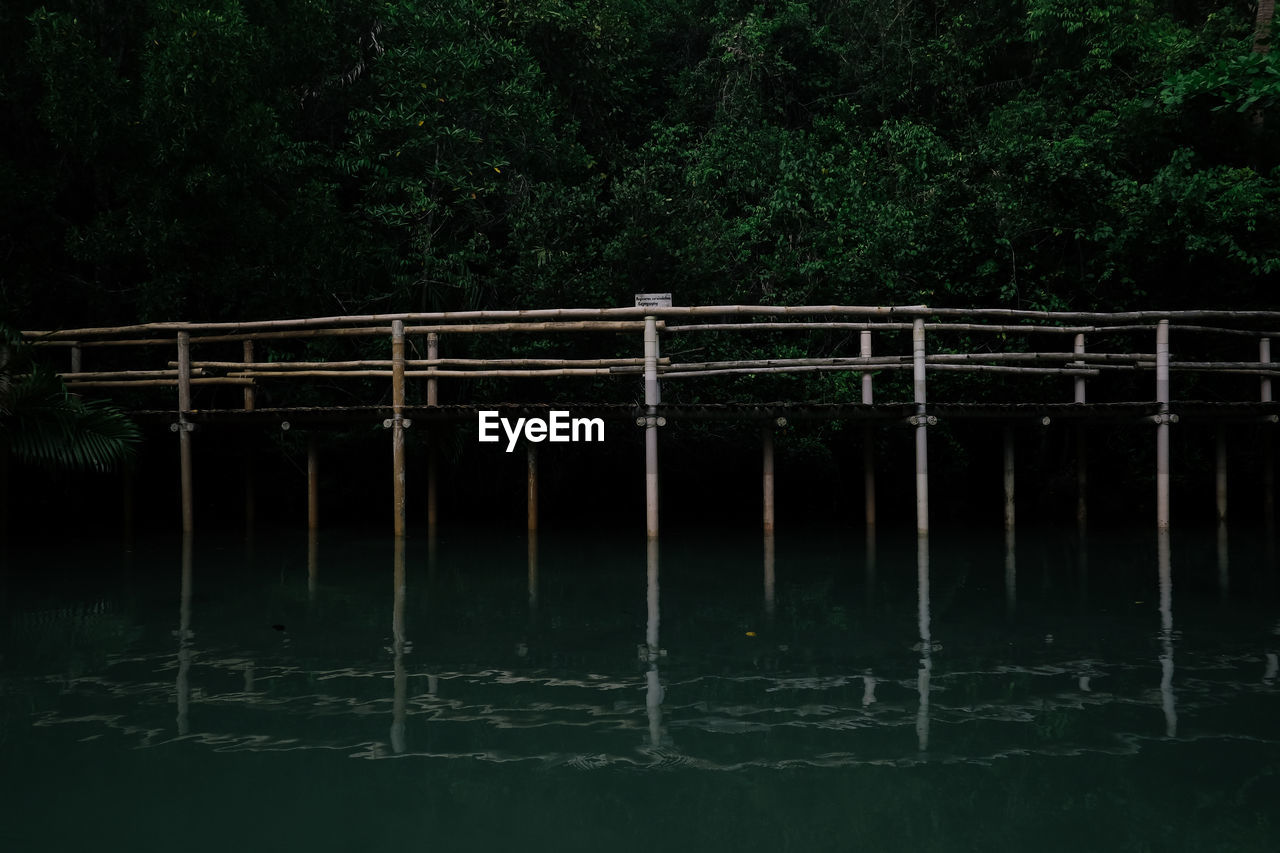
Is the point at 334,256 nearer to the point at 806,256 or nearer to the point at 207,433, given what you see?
the point at 207,433

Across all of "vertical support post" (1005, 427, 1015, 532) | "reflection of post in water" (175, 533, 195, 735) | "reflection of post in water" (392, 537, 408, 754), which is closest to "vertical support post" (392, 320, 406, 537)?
"reflection of post in water" (392, 537, 408, 754)

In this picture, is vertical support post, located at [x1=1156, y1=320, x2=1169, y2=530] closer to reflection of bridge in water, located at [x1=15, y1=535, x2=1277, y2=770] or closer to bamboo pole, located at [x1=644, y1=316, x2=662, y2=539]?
bamboo pole, located at [x1=644, y1=316, x2=662, y2=539]

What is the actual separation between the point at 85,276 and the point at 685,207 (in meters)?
6.90

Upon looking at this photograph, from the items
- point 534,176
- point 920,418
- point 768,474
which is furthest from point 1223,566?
point 534,176

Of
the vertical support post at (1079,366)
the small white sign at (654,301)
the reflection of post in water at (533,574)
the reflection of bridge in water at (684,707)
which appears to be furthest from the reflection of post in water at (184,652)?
the vertical support post at (1079,366)

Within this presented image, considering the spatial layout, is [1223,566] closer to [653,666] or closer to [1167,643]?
[1167,643]

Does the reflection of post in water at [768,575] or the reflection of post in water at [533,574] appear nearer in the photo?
the reflection of post in water at [768,575]

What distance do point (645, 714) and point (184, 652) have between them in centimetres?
244

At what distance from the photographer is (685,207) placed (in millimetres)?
14445

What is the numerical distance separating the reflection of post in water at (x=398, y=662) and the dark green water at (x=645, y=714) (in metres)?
0.02

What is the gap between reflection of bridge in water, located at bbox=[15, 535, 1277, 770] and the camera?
4.04 metres

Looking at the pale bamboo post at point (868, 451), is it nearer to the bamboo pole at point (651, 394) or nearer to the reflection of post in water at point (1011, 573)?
the reflection of post in water at point (1011, 573)

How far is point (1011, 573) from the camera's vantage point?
845 cm

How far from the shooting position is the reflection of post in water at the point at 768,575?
694 cm
